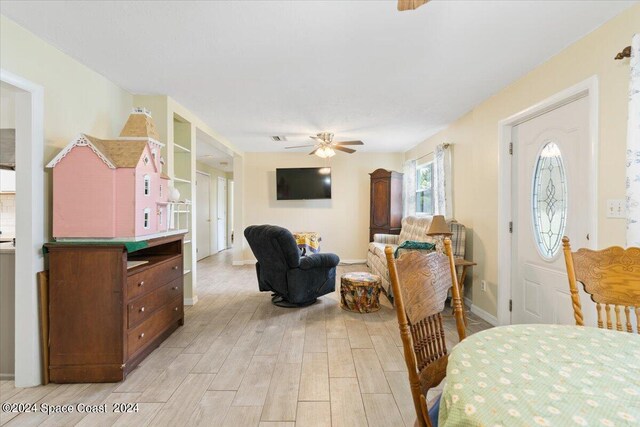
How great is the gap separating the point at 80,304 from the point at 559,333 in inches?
106

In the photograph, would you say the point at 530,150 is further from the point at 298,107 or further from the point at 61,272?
the point at 61,272

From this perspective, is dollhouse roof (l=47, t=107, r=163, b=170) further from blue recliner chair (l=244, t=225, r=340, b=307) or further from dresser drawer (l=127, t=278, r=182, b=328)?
blue recliner chair (l=244, t=225, r=340, b=307)

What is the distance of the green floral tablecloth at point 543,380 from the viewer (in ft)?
1.94

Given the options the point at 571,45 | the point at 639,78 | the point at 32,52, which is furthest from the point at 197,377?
the point at 571,45

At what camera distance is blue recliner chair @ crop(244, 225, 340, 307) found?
136 inches

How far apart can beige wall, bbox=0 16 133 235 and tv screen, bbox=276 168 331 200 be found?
3715 mm

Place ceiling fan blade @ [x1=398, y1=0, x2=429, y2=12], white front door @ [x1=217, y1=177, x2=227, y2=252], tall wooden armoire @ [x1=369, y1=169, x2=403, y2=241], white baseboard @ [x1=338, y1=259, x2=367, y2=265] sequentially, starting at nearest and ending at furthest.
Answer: ceiling fan blade @ [x1=398, y1=0, x2=429, y2=12], tall wooden armoire @ [x1=369, y1=169, x2=403, y2=241], white baseboard @ [x1=338, y1=259, x2=367, y2=265], white front door @ [x1=217, y1=177, x2=227, y2=252]

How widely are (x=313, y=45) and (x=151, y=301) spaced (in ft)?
7.79

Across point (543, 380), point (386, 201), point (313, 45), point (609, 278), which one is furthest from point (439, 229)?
point (543, 380)

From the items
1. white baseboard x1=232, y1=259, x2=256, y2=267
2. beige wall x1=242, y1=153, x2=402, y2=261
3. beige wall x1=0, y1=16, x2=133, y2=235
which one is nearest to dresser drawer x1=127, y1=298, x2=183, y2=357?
beige wall x1=0, y1=16, x2=133, y2=235

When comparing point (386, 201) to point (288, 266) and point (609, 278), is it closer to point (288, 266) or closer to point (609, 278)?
point (288, 266)

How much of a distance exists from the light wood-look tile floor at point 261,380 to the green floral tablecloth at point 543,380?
106 cm

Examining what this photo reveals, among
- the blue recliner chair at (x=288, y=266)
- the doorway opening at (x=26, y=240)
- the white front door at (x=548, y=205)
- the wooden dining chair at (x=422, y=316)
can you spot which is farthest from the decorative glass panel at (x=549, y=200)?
the doorway opening at (x=26, y=240)

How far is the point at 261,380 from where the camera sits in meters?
2.09
